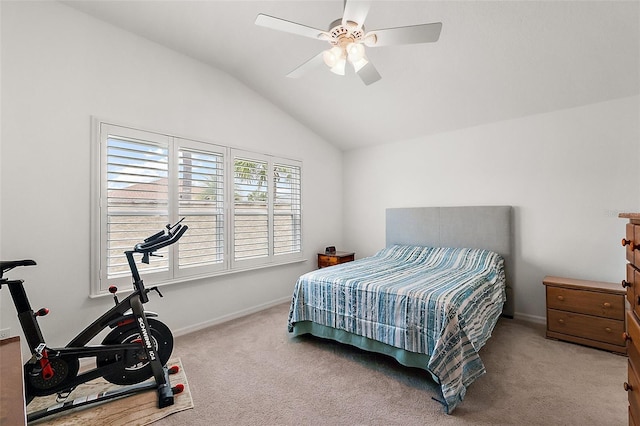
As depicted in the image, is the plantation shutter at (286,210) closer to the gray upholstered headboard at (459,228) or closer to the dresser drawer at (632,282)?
the gray upholstered headboard at (459,228)

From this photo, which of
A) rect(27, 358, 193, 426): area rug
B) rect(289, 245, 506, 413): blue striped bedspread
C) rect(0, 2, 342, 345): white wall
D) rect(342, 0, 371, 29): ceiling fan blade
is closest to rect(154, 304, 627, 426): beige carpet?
rect(27, 358, 193, 426): area rug

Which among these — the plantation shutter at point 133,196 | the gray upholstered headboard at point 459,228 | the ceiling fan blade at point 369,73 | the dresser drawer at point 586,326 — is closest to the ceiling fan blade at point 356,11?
the ceiling fan blade at point 369,73

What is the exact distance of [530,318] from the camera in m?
3.46

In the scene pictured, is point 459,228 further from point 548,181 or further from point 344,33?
point 344,33

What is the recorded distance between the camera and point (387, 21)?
2.48 metres

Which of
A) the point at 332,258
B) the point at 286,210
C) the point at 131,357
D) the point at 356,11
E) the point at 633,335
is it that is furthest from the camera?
the point at 332,258

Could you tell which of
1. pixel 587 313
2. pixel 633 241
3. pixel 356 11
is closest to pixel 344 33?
pixel 356 11

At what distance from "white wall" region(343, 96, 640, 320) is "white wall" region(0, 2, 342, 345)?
3196 millimetres

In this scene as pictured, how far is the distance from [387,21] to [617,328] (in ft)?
11.3

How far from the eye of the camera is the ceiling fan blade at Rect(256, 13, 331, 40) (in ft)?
5.92

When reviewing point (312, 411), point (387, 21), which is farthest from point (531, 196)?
point (312, 411)

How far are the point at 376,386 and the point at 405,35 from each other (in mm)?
2486

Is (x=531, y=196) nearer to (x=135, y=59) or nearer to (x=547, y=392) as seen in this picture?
(x=547, y=392)

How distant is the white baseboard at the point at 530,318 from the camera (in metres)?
3.39
